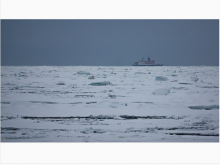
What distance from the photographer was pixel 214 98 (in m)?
3.22

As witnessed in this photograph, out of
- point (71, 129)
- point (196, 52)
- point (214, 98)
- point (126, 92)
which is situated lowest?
point (71, 129)

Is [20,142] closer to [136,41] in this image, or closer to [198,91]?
[198,91]

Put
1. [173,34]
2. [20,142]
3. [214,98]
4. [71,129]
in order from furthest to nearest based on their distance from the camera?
[173,34] < [214,98] < [71,129] < [20,142]

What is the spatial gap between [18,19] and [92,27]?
1.28 meters

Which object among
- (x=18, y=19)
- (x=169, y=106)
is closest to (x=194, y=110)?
(x=169, y=106)

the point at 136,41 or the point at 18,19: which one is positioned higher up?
the point at 136,41

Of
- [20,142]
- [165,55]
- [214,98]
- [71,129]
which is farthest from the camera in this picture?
[165,55]

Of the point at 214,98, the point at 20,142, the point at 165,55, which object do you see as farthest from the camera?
the point at 165,55

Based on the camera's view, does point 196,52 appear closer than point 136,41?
Yes

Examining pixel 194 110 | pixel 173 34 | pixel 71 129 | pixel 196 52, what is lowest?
pixel 71 129

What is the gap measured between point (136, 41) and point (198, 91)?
6.04 ft

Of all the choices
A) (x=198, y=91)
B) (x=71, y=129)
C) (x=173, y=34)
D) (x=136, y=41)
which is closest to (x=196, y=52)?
(x=173, y=34)

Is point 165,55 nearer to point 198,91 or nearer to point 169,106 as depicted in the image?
point 198,91

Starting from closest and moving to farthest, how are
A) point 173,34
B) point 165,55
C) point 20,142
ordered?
point 20,142
point 173,34
point 165,55
